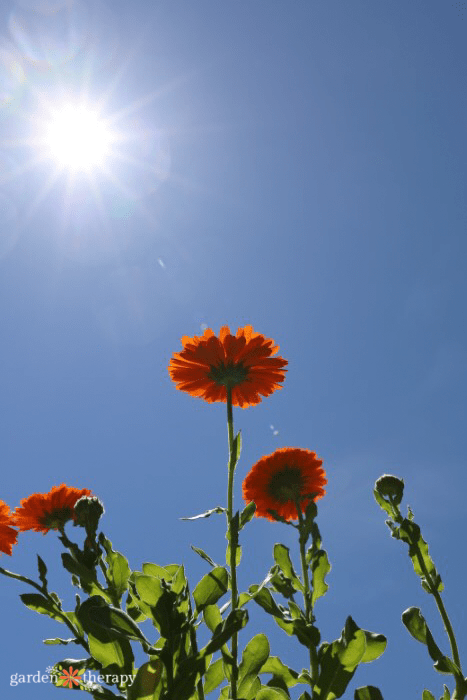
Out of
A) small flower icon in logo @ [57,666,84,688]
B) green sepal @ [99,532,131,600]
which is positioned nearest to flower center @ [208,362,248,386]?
green sepal @ [99,532,131,600]

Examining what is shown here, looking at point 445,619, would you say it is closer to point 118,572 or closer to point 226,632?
point 226,632

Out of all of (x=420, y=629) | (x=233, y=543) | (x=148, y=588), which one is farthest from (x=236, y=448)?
(x=420, y=629)

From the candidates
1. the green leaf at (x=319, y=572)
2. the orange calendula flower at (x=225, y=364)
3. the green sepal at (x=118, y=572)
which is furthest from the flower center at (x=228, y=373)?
the green sepal at (x=118, y=572)

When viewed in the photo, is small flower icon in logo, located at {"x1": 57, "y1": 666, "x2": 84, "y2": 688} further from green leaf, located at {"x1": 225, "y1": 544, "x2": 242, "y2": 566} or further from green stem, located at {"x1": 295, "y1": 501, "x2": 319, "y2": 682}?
green stem, located at {"x1": 295, "y1": 501, "x2": 319, "y2": 682}

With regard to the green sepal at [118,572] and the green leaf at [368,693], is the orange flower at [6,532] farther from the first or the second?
the green leaf at [368,693]

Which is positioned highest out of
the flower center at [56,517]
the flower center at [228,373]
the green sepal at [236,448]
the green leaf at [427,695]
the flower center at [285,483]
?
the flower center at [228,373]

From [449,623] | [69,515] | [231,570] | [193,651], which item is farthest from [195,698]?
[69,515]
